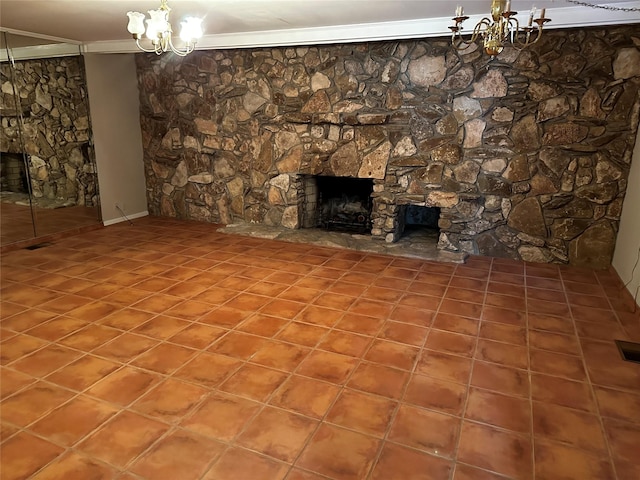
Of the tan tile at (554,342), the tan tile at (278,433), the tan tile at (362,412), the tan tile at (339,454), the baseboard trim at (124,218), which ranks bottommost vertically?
the tan tile at (278,433)

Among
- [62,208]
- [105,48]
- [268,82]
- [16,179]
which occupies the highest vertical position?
[105,48]

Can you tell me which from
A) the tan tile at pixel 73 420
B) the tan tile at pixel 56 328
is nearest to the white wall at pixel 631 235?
the tan tile at pixel 73 420

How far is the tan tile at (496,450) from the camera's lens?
5.49ft

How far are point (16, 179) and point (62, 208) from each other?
0.63 metres

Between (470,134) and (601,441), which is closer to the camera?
(601,441)

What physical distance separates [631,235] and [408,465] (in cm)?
275

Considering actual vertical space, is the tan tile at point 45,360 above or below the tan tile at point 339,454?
below

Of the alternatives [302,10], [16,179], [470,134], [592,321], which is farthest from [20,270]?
[592,321]

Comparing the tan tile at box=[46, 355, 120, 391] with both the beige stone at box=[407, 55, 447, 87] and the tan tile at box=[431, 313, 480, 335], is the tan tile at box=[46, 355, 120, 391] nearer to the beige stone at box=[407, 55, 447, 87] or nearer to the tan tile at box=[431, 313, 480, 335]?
the tan tile at box=[431, 313, 480, 335]

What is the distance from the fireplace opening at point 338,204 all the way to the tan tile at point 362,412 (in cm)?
Result: 316

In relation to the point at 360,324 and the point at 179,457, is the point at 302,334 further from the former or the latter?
the point at 179,457

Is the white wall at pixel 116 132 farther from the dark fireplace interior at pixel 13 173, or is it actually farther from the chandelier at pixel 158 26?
the chandelier at pixel 158 26

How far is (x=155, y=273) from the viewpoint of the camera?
372cm

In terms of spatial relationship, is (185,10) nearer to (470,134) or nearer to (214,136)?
(214,136)
